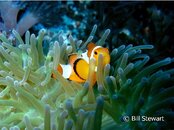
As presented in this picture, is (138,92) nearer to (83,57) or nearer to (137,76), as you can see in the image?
A: (137,76)

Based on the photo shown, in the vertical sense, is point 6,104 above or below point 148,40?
below

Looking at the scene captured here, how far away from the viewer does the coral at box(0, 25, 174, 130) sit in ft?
4.67

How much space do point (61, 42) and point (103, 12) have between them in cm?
193

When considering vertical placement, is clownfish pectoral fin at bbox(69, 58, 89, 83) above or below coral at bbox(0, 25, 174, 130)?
above

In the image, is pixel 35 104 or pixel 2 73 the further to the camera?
pixel 2 73

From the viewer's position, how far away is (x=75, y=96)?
1.64 meters

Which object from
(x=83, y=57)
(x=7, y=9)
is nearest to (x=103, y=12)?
(x=7, y=9)

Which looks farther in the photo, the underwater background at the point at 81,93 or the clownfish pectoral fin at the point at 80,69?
the clownfish pectoral fin at the point at 80,69

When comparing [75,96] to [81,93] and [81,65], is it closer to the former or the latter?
[81,93]

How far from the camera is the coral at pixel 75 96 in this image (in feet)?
4.67

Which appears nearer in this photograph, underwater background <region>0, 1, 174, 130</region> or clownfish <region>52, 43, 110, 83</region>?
underwater background <region>0, 1, 174, 130</region>

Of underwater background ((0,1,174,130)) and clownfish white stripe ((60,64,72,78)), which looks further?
clownfish white stripe ((60,64,72,78))

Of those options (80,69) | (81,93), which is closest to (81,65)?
(80,69)

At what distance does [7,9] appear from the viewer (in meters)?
3.01
